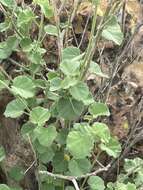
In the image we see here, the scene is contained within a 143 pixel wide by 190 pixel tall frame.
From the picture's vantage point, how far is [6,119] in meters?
1.92

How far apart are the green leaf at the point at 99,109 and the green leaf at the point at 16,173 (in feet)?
1.32

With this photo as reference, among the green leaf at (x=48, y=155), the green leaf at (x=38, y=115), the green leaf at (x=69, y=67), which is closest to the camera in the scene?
the green leaf at (x=69, y=67)

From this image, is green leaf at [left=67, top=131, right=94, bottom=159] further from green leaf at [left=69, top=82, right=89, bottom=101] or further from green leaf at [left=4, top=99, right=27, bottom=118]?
green leaf at [left=4, top=99, right=27, bottom=118]

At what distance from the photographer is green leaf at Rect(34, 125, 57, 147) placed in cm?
144

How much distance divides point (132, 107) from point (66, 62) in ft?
1.95

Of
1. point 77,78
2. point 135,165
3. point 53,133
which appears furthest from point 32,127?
point 135,165

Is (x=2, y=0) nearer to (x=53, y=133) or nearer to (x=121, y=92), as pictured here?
(x=53, y=133)

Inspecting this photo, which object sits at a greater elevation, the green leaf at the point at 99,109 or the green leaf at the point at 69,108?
the green leaf at the point at 69,108

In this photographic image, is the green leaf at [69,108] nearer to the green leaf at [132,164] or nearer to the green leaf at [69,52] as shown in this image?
the green leaf at [69,52]

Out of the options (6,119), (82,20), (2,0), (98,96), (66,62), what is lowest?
(6,119)

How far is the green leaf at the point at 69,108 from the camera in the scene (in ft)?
4.68

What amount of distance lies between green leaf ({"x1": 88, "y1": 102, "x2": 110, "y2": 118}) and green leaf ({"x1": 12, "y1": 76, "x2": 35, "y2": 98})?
0.19 metres

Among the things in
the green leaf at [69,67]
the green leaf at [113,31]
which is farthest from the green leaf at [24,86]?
the green leaf at [113,31]

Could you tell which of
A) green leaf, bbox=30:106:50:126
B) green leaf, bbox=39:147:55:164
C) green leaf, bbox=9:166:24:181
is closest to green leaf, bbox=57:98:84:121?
green leaf, bbox=30:106:50:126
